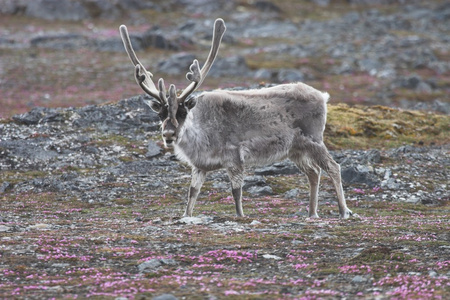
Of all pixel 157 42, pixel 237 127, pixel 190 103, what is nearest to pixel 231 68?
pixel 157 42

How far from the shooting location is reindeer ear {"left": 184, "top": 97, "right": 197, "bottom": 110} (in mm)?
17053

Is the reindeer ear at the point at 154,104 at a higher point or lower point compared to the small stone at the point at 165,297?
higher

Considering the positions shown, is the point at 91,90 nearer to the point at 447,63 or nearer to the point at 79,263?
the point at 447,63

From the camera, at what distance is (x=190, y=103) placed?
17.1 metres

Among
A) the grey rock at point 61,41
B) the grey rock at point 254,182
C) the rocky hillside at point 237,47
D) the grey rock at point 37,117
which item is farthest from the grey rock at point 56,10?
the grey rock at point 254,182

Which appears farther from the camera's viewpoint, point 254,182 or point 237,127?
point 254,182

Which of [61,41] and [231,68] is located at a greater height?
[61,41]

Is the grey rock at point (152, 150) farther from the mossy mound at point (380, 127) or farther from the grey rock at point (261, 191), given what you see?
the mossy mound at point (380, 127)

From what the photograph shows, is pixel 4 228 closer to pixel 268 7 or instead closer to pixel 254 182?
pixel 254 182

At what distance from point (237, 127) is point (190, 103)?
1950 mm

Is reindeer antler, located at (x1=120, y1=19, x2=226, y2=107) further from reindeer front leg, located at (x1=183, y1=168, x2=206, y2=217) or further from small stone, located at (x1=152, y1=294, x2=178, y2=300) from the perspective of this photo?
small stone, located at (x1=152, y1=294, x2=178, y2=300)

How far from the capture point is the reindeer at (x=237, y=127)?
17266 mm

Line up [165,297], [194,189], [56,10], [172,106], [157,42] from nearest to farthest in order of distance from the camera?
[165,297] < [172,106] < [194,189] < [157,42] < [56,10]

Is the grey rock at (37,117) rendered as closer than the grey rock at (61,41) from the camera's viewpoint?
Yes
